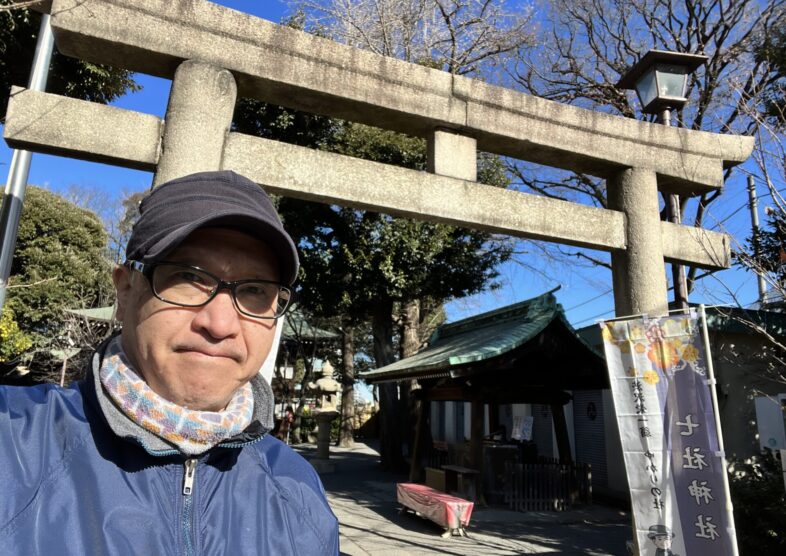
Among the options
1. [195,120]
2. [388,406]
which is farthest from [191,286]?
[388,406]

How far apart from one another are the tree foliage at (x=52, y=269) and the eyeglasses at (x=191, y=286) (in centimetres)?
1555

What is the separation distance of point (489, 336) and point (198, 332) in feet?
34.6

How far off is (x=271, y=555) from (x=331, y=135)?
11.9 metres

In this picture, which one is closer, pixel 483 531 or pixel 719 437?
pixel 719 437

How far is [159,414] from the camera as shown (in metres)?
1.13

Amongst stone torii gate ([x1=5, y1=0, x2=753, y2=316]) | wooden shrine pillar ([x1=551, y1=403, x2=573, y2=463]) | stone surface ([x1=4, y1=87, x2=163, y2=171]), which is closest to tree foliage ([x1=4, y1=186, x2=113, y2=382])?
stone surface ([x1=4, y1=87, x2=163, y2=171])

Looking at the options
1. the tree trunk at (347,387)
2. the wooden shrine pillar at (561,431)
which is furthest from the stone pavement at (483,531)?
the tree trunk at (347,387)

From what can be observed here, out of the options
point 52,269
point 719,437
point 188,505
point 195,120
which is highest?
point 52,269

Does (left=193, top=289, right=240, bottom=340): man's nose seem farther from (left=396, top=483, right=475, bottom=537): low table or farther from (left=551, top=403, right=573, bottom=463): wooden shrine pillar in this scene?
(left=551, top=403, right=573, bottom=463): wooden shrine pillar

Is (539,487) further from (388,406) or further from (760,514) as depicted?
(388,406)

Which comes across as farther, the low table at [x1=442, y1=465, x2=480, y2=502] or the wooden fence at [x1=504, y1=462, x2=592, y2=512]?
the wooden fence at [x1=504, y1=462, x2=592, y2=512]

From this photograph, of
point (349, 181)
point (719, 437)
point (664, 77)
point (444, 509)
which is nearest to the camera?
point (719, 437)

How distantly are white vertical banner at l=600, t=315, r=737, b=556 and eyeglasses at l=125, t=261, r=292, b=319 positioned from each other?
169 inches

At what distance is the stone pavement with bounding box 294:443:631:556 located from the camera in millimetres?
7465
